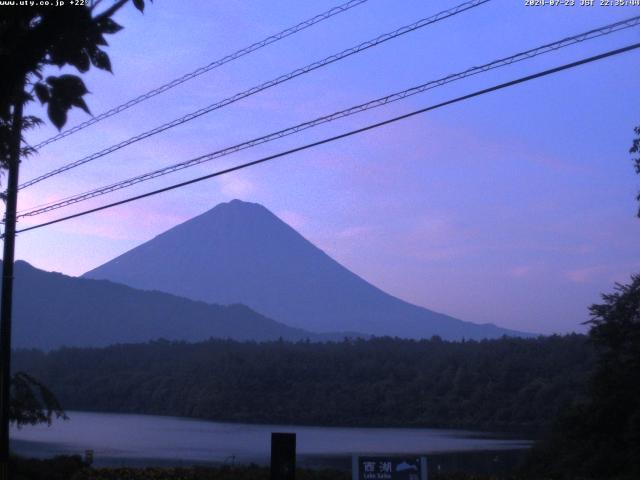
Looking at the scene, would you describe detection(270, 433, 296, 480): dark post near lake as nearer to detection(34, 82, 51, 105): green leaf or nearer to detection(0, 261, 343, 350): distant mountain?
detection(34, 82, 51, 105): green leaf

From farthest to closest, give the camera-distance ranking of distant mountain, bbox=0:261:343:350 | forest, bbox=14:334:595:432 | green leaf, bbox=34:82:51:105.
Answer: distant mountain, bbox=0:261:343:350 → forest, bbox=14:334:595:432 → green leaf, bbox=34:82:51:105

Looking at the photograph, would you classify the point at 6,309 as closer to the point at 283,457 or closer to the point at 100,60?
the point at 283,457

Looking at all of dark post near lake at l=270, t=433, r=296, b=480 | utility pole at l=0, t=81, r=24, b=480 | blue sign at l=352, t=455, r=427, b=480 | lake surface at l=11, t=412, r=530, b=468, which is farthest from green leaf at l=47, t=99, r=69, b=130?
lake surface at l=11, t=412, r=530, b=468

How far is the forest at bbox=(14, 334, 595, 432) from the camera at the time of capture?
5544 cm

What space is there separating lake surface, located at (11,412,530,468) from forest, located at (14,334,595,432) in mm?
7768

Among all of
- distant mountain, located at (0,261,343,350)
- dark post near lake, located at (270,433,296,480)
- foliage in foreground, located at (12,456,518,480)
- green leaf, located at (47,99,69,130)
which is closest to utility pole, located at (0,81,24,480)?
foliage in foreground, located at (12,456,518,480)

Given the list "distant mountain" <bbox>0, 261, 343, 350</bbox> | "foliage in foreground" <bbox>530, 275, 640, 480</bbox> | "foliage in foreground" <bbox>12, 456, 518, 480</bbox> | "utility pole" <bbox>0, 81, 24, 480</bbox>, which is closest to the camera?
"utility pole" <bbox>0, 81, 24, 480</bbox>

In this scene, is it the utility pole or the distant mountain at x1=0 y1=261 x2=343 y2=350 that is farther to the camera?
the distant mountain at x1=0 y1=261 x2=343 y2=350

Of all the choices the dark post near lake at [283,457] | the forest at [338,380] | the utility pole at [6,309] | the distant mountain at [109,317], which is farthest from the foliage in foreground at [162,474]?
the distant mountain at [109,317]

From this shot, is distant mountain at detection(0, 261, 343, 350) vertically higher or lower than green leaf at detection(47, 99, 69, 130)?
higher

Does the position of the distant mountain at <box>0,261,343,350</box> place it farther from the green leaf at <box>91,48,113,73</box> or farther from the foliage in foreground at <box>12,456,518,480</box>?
the green leaf at <box>91,48,113,73</box>

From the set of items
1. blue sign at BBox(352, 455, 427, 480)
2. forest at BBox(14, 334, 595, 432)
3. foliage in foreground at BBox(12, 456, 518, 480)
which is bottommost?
foliage in foreground at BBox(12, 456, 518, 480)

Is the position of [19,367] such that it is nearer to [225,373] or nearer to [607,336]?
[225,373]

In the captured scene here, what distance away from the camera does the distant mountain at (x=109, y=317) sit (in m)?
125
